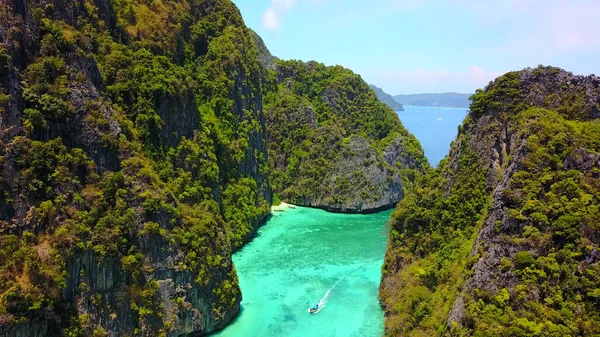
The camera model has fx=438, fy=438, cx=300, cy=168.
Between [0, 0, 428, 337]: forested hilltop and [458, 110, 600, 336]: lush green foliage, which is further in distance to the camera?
[0, 0, 428, 337]: forested hilltop

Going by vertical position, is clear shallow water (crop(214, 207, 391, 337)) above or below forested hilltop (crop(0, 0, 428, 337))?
below

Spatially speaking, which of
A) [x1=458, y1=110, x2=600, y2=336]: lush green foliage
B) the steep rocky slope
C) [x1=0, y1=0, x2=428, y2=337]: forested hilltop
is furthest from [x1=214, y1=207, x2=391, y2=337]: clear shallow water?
[x1=458, y1=110, x2=600, y2=336]: lush green foliage

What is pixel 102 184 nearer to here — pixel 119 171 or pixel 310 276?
pixel 119 171

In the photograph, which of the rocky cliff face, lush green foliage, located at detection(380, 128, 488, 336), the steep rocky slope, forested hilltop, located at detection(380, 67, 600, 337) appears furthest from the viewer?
the steep rocky slope

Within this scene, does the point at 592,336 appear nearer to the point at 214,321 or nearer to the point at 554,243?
the point at 554,243

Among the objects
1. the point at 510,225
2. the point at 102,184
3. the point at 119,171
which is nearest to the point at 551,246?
the point at 510,225

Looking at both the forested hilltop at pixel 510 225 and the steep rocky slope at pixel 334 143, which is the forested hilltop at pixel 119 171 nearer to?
the forested hilltop at pixel 510 225

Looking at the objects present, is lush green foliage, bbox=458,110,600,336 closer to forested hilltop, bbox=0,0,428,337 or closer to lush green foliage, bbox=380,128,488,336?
lush green foliage, bbox=380,128,488,336

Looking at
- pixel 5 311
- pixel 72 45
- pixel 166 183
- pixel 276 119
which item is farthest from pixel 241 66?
pixel 5 311
